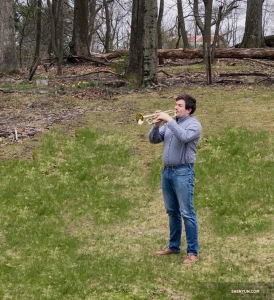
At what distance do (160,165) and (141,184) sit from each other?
29.4 inches

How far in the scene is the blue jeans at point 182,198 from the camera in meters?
5.96

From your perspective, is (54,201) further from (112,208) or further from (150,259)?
(150,259)

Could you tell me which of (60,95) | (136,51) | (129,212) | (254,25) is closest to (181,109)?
(129,212)

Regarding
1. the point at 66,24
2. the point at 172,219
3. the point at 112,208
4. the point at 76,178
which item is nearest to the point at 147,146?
the point at 76,178

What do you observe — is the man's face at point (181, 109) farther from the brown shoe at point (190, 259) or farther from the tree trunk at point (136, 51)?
the tree trunk at point (136, 51)

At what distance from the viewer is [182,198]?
5.97 metres

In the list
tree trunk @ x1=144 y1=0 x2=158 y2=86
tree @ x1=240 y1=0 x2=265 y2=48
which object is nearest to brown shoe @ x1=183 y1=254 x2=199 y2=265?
tree trunk @ x1=144 y1=0 x2=158 y2=86

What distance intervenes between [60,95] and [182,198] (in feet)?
30.5

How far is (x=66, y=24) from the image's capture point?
1478 inches

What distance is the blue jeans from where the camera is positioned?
5.96 m

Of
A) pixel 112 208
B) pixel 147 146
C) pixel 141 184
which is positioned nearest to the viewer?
pixel 112 208

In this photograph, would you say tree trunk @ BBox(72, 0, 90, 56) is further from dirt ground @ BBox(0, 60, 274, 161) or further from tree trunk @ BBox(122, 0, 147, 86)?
tree trunk @ BBox(122, 0, 147, 86)

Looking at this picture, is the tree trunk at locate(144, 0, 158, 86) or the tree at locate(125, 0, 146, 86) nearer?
the tree trunk at locate(144, 0, 158, 86)

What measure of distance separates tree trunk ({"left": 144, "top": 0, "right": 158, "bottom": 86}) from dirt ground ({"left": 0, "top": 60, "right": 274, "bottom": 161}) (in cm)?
46
